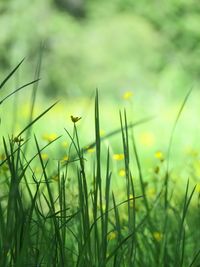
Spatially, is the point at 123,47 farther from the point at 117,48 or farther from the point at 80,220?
the point at 80,220

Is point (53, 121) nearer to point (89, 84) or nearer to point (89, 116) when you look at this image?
point (89, 116)

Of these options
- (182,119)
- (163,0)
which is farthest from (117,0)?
(182,119)

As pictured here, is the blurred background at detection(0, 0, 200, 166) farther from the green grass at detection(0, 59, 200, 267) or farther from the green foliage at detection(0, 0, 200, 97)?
the green grass at detection(0, 59, 200, 267)

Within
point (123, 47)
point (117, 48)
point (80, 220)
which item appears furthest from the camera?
point (123, 47)

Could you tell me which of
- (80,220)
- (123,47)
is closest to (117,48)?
(123,47)

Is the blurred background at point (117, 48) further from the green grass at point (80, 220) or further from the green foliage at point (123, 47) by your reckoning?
the green grass at point (80, 220)

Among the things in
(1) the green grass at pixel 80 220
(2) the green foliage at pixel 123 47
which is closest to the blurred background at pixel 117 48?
(2) the green foliage at pixel 123 47

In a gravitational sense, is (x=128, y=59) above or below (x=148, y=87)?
above

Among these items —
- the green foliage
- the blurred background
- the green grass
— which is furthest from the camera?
the green foliage

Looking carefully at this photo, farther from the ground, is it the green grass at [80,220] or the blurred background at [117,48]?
the blurred background at [117,48]

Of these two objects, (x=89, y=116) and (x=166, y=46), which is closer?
(x=89, y=116)

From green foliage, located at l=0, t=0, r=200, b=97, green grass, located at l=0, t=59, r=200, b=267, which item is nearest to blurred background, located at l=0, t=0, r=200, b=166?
green foliage, located at l=0, t=0, r=200, b=97
